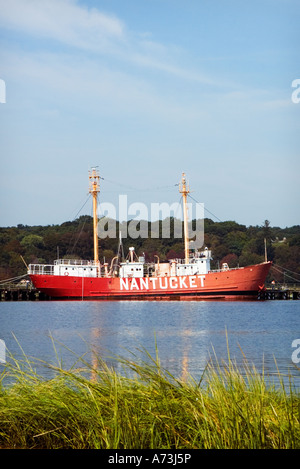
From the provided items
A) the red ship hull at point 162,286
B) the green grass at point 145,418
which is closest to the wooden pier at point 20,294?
the red ship hull at point 162,286

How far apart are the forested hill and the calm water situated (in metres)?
33.4

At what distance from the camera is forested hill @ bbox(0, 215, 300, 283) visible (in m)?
71.0

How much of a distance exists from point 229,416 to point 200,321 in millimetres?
25265

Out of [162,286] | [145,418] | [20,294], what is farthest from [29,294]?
[145,418]

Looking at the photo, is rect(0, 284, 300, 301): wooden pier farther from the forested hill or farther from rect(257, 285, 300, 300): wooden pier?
the forested hill

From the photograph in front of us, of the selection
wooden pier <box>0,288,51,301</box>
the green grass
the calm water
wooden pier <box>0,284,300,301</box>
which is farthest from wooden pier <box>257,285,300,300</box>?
the green grass

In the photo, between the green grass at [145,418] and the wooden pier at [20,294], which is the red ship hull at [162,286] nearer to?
the wooden pier at [20,294]

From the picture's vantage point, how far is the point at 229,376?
→ 17.4 ft

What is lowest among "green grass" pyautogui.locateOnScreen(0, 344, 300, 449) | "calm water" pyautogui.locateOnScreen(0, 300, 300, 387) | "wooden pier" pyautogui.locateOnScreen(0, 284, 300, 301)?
"calm water" pyautogui.locateOnScreen(0, 300, 300, 387)

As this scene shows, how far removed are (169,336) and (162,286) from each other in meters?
24.5

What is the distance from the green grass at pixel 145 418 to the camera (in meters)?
4.55

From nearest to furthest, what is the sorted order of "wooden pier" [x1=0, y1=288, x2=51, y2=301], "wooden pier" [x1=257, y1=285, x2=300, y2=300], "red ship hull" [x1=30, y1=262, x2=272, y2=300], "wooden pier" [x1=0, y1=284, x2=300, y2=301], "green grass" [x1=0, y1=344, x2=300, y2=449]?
1. "green grass" [x1=0, y1=344, x2=300, y2=449]
2. "red ship hull" [x1=30, y1=262, x2=272, y2=300]
3. "wooden pier" [x1=257, y1=285, x2=300, y2=300]
4. "wooden pier" [x1=0, y1=284, x2=300, y2=301]
5. "wooden pier" [x1=0, y1=288, x2=51, y2=301]

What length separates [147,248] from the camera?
77.6 metres
